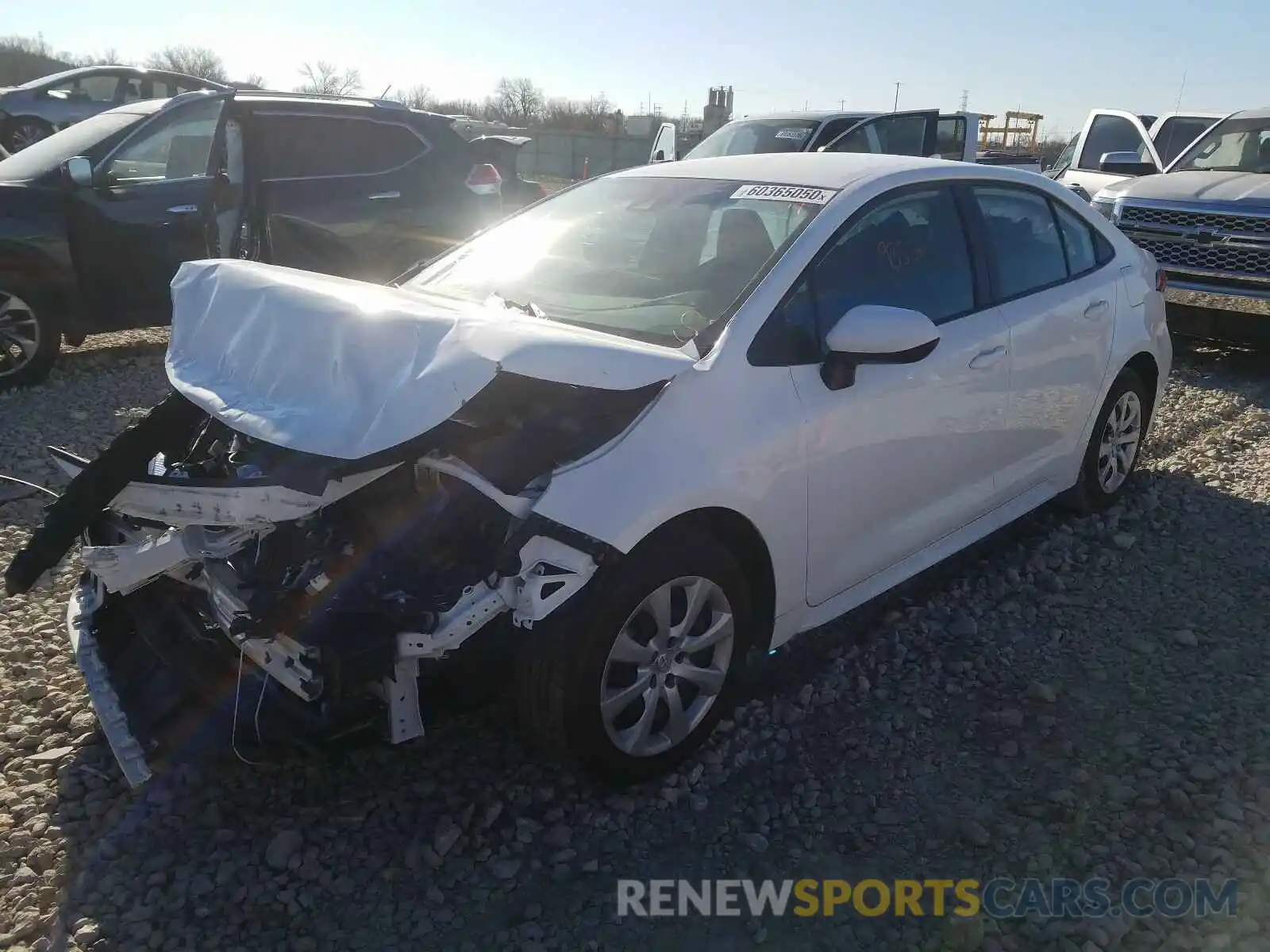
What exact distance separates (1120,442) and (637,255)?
9.40 feet

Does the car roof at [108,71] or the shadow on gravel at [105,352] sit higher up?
the car roof at [108,71]

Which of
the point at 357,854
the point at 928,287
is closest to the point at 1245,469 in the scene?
the point at 928,287

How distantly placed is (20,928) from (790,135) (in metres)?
9.88

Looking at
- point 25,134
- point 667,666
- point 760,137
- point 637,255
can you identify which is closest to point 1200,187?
point 760,137

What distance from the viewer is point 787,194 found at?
3391 mm

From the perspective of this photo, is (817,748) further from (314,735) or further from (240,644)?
(240,644)

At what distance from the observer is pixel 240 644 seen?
2.46 m

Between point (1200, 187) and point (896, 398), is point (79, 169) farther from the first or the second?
point (1200, 187)

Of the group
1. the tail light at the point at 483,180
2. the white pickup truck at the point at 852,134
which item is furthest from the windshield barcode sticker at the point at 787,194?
the white pickup truck at the point at 852,134

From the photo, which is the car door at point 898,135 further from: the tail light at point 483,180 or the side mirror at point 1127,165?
the tail light at point 483,180

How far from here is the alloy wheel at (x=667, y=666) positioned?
272 cm

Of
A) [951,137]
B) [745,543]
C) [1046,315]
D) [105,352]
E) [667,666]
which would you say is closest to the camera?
[667,666]

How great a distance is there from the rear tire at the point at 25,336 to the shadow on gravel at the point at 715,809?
14.8ft

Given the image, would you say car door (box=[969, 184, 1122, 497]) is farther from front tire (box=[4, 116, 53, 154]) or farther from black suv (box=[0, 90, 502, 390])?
front tire (box=[4, 116, 53, 154])
